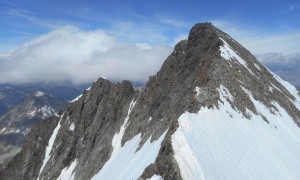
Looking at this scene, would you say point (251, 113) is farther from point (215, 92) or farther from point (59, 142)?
point (59, 142)

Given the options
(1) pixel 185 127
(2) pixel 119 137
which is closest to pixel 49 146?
(2) pixel 119 137

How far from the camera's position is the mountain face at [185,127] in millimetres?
31734

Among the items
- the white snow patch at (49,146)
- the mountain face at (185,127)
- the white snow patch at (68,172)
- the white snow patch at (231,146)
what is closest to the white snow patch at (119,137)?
the mountain face at (185,127)

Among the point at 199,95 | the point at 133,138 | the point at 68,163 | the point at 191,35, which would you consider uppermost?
the point at 191,35

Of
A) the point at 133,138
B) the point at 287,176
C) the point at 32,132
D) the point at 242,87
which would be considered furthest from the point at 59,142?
the point at 287,176

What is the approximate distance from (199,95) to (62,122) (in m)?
90.5

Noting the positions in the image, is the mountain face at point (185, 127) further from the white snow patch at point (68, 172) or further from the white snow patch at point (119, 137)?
the white snow patch at point (68, 172)

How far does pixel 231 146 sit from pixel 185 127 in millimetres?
4588

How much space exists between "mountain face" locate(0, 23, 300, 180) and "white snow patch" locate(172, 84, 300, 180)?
0.11 metres

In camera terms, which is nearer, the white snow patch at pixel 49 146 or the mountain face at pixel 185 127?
the mountain face at pixel 185 127

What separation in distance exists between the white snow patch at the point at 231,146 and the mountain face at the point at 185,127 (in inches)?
4.2

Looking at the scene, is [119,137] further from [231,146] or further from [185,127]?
[185,127]

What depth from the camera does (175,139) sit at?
3108 cm

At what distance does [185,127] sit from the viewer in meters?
33.5
